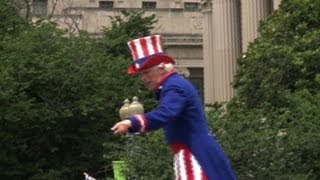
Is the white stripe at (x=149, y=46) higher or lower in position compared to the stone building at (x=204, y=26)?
higher

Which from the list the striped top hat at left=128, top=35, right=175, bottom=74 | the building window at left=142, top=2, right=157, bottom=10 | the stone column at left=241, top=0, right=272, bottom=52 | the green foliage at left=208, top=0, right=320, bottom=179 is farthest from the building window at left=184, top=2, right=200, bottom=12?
the striped top hat at left=128, top=35, right=175, bottom=74

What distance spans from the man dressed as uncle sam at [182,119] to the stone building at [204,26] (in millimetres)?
28895

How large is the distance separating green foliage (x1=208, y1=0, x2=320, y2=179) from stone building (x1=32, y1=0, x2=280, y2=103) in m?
11.2

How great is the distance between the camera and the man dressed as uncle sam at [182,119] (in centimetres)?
633

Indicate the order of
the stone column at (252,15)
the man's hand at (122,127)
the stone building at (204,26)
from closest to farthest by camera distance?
the man's hand at (122,127) < the stone column at (252,15) < the stone building at (204,26)

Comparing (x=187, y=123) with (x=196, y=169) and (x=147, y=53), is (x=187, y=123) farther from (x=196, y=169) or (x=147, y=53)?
(x=147, y=53)

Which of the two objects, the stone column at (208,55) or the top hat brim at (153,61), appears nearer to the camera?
the top hat brim at (153,61)

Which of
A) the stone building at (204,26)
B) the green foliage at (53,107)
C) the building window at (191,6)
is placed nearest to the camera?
the green foliage at (53,107)

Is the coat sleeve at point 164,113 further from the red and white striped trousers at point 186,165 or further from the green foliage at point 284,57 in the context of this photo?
the green foliage at point 284,57

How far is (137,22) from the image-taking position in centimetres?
3922

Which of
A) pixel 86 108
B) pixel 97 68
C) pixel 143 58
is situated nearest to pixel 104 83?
pixel 97 68

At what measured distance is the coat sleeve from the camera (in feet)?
20.2

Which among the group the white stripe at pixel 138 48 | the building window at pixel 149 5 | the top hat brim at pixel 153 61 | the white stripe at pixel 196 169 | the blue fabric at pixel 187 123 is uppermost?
the white stripe at pixel 138 48

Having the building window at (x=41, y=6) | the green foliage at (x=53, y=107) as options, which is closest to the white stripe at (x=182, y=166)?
the green foliage at (x=53, y=107)
